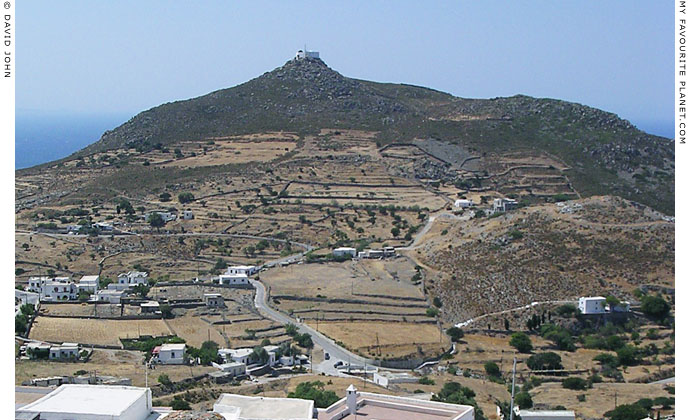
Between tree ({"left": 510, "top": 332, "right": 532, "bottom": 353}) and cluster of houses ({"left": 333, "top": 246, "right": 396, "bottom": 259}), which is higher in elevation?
cluster of houses ({"left": 333, "top": 246, "right": 396, "bottom": 259})

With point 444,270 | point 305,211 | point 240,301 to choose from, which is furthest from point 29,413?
point 305,211

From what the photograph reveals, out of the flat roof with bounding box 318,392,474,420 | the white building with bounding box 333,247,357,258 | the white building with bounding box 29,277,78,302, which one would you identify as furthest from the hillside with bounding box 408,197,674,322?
the flat roof with bounding box 318,392,474,420

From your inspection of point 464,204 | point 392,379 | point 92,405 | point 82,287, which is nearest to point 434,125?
point 464,204

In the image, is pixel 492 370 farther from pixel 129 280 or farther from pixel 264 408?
pixel 129 280

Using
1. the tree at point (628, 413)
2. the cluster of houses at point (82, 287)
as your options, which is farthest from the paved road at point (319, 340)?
the tree at point (628, 413)

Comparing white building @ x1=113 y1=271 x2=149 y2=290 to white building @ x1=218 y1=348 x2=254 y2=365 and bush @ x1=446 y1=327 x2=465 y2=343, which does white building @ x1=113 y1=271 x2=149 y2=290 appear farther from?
bush @ x1=446 y1=327 x2=465 y2=343

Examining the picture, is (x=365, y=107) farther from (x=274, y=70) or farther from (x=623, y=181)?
(x=623, y=181)

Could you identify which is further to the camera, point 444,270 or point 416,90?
point 416,90
